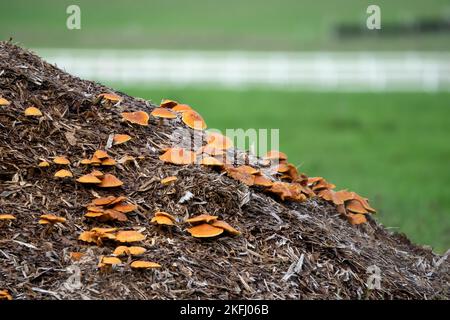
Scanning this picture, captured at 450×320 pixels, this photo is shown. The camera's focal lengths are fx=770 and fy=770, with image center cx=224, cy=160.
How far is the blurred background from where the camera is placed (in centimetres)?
1458

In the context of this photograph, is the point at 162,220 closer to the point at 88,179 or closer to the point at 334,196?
the point at 88,179

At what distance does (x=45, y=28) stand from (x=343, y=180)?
2680cm

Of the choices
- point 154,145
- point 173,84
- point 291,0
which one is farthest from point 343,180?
point 291,0

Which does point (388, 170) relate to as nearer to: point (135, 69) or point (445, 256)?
point (445, 256)

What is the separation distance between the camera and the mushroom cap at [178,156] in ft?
20.0

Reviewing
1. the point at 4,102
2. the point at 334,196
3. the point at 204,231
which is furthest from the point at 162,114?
the point at 334,196

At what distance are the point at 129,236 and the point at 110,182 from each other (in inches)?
22.7

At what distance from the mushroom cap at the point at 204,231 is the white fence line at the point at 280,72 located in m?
18.3

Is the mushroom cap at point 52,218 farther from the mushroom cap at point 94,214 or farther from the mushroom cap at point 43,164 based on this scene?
the mushroom cap at point 43,164

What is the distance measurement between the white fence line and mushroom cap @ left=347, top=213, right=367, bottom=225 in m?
17.4

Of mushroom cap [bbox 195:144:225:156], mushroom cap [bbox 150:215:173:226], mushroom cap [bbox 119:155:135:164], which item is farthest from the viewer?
mushroom cap [bbox 195:144:225:156]

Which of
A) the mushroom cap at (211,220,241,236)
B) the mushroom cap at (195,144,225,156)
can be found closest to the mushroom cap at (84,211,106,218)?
the mushroom cap at (211,220,241,236)

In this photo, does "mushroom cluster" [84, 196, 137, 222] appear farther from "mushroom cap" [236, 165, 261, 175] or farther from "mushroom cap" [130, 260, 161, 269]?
"mushroom cap" [236, 165, 261, 175]

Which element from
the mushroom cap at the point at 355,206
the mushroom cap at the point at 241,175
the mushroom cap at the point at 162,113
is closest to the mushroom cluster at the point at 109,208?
the mushroom cap at the point at 241,175
